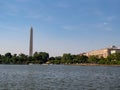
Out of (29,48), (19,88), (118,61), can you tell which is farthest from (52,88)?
(29,48)

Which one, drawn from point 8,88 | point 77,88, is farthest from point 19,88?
point 77,88

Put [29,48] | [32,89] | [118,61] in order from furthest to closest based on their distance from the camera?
[29,48], [118,61], [32,89]

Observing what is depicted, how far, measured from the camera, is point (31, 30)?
598 ft

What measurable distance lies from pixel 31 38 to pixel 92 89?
502 feet

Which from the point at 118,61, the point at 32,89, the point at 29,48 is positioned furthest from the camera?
the point at 29,48

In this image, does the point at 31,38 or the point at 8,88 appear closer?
the point at 8,88

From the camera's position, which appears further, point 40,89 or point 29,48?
point 29,48

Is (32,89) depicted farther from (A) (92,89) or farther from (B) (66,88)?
(A) (92,89)

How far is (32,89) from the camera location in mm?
32719

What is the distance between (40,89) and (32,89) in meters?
0.85

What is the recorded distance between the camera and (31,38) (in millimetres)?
184125

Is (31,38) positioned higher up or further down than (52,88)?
higher up

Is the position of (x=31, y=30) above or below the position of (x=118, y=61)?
above

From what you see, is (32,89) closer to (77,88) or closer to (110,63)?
(77,88)
